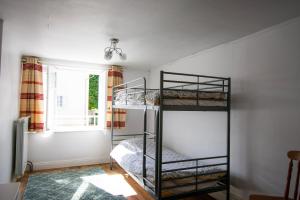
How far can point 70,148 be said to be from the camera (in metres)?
4.39

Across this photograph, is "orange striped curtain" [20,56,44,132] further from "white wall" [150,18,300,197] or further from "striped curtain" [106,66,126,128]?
"white wall" [150,18,300,197]

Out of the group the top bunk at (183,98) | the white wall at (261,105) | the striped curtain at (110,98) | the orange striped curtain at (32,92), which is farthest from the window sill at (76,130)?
the white wall at (261,105)

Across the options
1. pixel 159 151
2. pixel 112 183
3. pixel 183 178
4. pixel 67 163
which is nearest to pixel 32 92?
pixel 67 163

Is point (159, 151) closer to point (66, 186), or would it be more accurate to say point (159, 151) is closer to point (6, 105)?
point (66, 186)

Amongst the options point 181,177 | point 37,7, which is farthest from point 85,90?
point 181,177

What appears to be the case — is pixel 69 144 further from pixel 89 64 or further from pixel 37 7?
pixel 37 7

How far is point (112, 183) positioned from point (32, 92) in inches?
88.8

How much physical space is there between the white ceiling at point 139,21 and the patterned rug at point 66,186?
222 centimetres

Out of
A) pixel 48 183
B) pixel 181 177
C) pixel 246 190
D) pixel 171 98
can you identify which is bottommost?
pixel 48 183

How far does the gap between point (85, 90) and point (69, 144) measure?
1300 mm

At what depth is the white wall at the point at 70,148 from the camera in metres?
4.13

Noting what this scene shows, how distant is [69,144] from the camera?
14.4 ft

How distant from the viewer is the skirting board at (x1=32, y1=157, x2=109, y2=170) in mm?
4137

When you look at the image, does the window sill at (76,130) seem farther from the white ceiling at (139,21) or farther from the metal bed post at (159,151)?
the metal bed post at (159,151)
